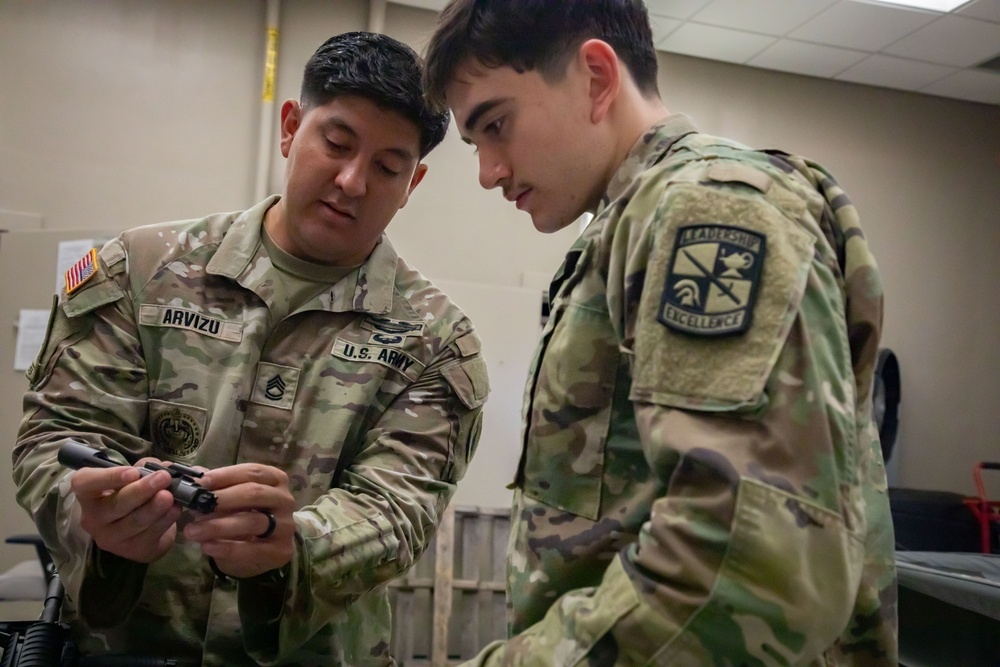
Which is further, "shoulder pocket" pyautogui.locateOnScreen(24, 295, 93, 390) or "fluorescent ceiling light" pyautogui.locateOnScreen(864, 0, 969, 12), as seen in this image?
"fluorescent ceiling light" pyautogui.locateOnScreen(864, 0, 969, 12)

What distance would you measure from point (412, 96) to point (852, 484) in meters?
0.98

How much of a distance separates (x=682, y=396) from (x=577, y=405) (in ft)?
0.61

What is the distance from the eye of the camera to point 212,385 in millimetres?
1261

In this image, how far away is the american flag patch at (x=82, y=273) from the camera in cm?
127

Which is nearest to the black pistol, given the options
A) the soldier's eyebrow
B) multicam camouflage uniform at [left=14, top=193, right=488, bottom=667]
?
multicam camouflage uniform at [left=14, top=193, right=488, bottom=667]

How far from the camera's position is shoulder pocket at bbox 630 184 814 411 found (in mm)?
611

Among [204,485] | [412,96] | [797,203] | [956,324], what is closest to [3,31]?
Result: [412,96]

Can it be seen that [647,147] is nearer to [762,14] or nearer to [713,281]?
[713,281]

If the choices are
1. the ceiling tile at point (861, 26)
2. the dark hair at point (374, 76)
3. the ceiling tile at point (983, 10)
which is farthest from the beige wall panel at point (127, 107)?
the ceiling tile at point (983, 10)

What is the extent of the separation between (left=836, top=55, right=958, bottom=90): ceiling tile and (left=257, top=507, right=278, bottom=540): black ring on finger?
4.16m

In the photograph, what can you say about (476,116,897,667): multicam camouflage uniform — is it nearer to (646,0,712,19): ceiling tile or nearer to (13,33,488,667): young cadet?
(13,33,488,667): young cadet

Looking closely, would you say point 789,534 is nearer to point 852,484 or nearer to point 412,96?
point 852,484

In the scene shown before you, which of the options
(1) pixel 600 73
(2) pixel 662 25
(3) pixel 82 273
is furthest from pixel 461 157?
(1) pixel 600 73

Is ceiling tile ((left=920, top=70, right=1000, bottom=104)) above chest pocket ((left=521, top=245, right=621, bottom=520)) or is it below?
above
